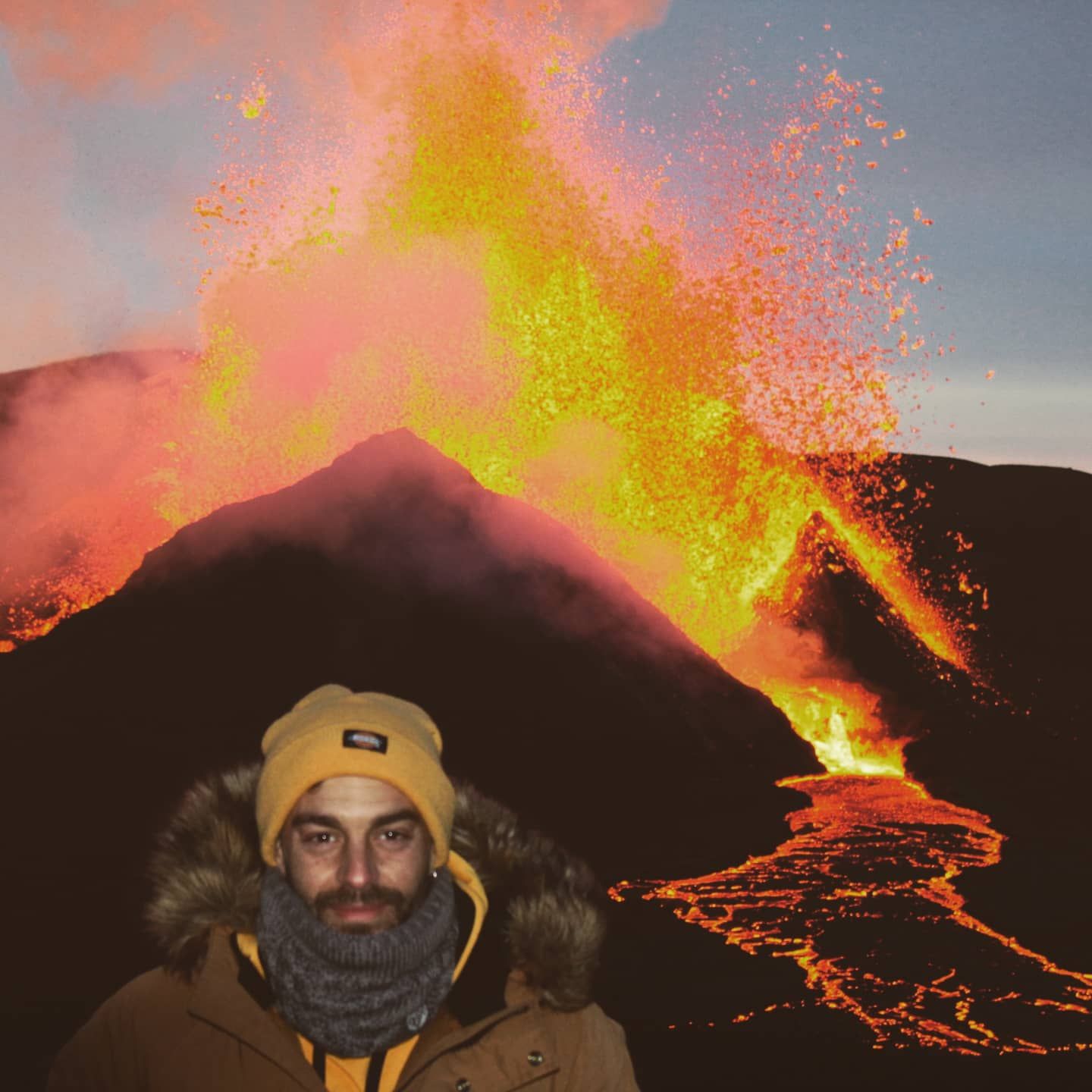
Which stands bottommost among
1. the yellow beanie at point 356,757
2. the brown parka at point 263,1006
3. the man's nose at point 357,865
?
the brown parka at point 263,1006

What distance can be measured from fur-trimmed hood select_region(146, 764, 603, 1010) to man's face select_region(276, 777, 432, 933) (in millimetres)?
156

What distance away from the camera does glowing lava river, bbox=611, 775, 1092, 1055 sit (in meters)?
8.88

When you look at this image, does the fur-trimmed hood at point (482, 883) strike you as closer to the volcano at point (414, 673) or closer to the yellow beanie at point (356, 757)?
the yellow beanie at point (356, 757)

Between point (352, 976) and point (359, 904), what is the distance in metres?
0.16

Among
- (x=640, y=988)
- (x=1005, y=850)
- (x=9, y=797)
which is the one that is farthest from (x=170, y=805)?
(x=1005, y=850)

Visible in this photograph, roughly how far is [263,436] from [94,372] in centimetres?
1231

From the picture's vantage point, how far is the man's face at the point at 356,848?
108 inches

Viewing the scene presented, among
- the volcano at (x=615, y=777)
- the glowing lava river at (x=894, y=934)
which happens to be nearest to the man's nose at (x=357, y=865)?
the volcano at (x=615, y=777)

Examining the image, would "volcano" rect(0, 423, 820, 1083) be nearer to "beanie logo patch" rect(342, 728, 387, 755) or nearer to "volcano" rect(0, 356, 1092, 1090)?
"volcano" rect(0, 356, 1092, 1090)

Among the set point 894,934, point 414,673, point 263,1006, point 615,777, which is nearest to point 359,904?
point 263,1006

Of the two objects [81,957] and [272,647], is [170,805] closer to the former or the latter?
[272,647]

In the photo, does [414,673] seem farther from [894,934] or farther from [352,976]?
[352,976]

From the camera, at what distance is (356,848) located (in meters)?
2.77

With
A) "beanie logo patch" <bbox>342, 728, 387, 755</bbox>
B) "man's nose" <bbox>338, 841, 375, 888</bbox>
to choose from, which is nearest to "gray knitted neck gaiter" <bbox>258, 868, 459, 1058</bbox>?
"man's nose" <bbox>338, 841, 375, 888</bbox>
